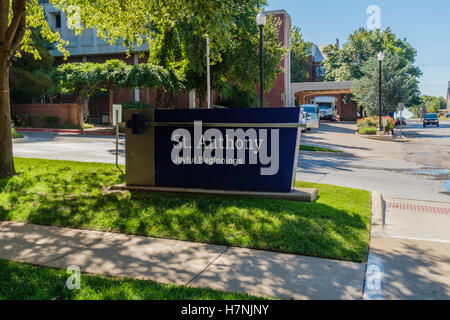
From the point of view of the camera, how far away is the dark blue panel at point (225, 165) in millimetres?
7934

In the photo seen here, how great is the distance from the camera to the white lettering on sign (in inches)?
316

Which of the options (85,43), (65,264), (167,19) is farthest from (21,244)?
(85,43)

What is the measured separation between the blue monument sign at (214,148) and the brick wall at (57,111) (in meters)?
25.7

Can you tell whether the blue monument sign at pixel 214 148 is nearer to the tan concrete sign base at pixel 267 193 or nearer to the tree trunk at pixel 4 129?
the tan concrete sign base at pixel 267 193

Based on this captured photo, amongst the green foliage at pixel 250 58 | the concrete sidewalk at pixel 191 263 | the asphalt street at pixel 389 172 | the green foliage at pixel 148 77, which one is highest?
the green foliage at pixel 250 58

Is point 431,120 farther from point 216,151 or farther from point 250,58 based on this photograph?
point 216,151

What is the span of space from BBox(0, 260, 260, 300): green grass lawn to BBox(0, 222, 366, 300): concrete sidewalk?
0.73ft

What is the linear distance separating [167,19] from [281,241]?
1016 cm

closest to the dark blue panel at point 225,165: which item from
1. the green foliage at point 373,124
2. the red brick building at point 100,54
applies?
the green foliage at point 373,124

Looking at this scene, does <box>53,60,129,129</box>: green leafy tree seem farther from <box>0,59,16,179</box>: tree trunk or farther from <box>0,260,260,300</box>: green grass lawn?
<box>0,260,260,300</box>: green grass lawn

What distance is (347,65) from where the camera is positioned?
6694cm

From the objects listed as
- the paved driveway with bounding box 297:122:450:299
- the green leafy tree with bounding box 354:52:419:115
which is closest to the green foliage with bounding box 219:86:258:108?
the green leafy tree with bounding box 354:52:419:115

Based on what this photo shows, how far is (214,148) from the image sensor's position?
8367mm

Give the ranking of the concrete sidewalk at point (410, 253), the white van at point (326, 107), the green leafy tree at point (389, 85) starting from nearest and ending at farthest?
the concrete sidewalk at point (410, 253)
the green leafy tree at point (389, 85)
the white van at point (326, 107)
